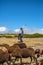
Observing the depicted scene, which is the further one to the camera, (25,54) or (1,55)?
(25,54)

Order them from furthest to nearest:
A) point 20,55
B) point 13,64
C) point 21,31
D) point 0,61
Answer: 1. point 21,31
2. point 13,64
3. point 20,55
4. point 0,61

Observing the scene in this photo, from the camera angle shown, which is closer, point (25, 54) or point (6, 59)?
point (6, 59)

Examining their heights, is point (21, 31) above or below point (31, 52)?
above

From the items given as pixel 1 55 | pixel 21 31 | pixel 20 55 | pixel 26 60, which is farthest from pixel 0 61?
pixel 21 31

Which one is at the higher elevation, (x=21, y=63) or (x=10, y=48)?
(x=10, y=48)

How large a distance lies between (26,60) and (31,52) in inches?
113

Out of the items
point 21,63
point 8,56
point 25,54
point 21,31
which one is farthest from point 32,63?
point 21,31

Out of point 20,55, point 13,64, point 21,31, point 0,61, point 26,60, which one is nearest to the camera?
point 0,61

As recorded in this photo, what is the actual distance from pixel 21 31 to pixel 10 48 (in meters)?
15.0

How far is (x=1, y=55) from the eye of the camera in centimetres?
1370

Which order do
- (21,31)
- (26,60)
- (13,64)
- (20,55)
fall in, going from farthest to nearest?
(21,31) < (26,60) < (13,64) < (20,55)

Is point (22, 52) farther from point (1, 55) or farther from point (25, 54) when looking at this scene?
point (1, 55)

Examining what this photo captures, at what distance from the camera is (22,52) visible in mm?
15008

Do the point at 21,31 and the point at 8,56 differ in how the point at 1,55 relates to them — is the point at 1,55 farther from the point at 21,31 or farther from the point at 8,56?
the point at 21,31
